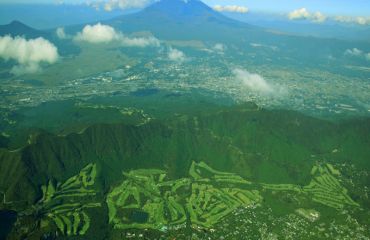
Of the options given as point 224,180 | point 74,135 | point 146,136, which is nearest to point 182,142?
point 146,136

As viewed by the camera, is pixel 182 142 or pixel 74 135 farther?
pixel 182 142

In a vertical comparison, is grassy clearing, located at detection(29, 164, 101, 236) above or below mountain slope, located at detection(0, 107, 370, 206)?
below

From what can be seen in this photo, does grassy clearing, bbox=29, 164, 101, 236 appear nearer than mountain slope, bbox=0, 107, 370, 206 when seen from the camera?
Yes

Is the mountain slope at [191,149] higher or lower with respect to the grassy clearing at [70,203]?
higher

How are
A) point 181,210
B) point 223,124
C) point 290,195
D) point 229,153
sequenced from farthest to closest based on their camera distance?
1. point 223,124
2. point 229,153
3. point 290,195
4. point 181,210

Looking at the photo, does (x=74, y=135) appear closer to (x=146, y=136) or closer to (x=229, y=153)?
(x=146, y=136)

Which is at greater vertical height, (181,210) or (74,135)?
(74,135)

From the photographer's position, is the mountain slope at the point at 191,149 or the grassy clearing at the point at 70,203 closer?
the grassy clearing at the point at 70,203

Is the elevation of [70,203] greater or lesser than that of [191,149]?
lesser

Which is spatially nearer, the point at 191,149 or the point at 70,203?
the point at 70,203

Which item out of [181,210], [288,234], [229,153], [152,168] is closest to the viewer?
[288,234]
